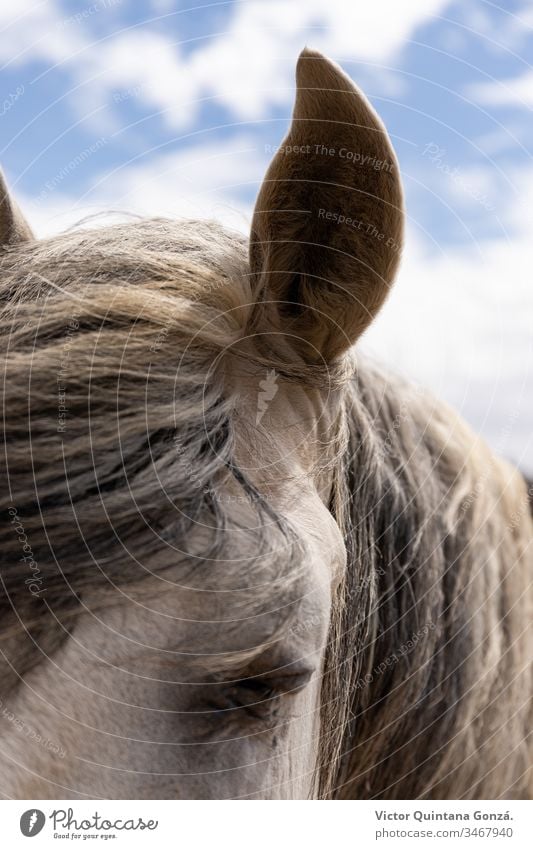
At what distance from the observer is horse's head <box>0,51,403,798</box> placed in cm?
91

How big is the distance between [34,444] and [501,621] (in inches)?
47.7

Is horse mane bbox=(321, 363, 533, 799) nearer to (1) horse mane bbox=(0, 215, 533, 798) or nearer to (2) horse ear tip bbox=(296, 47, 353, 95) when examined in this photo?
(1) horse mane bbox=(0, 215, 533, 798)

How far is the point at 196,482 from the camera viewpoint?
0.97 meters

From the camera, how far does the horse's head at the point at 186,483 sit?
35.8 inches

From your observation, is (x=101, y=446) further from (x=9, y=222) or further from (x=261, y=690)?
(x=9, y=222)

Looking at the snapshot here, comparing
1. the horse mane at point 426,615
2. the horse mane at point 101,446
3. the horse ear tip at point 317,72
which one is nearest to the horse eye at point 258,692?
the horse mane at point 101,446

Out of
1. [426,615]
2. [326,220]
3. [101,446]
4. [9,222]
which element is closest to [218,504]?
[101,446]

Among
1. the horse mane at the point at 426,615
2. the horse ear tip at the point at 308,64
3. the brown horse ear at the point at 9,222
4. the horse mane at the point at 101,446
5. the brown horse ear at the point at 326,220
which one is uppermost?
the horse ear tip at the point at 308,64

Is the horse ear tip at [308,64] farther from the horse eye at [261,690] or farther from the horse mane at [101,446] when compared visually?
the horse eye at [261,690]

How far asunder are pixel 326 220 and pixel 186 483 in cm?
43

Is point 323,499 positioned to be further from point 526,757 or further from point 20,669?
point 526,757

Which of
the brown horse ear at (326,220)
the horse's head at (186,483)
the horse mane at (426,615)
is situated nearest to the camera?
the horse's head at (186,483)
